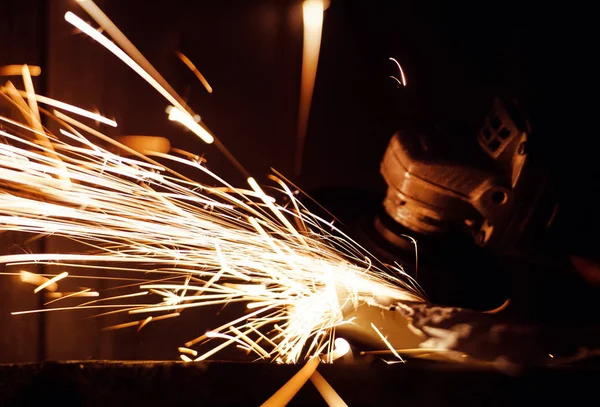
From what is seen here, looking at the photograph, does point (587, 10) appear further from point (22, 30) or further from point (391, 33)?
point (22, 30)

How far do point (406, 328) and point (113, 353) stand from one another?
3.21 ft

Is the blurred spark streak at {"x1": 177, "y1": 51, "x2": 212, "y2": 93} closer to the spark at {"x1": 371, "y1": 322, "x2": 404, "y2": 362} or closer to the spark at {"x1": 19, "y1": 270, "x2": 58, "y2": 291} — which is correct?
the spark at {"x1": 19, "y1": 270, "x2": 58, "y2": 291}

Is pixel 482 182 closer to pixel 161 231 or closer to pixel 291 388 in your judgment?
pixel 291 388

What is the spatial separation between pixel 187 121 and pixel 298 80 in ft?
1.34

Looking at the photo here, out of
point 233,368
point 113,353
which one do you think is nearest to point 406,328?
point 233,368

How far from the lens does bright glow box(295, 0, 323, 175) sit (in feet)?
6.30

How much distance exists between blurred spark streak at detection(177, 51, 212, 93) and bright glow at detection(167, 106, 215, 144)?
4.8 inches

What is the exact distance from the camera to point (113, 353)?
1.87 metres

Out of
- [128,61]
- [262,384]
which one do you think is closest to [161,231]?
[128,61]

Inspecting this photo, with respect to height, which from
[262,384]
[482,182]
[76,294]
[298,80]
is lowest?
[76,294]

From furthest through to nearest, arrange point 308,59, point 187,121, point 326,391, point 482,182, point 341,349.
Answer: point 308,59, point 187,121, point 341,349, point 482,182, point 326,391

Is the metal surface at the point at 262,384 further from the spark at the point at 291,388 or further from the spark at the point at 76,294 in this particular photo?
the spark at the point at 76,294

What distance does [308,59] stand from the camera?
75.9 inches

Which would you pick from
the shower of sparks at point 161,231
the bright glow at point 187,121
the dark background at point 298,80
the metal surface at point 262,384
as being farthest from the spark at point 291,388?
the bright glow at point 187,121
